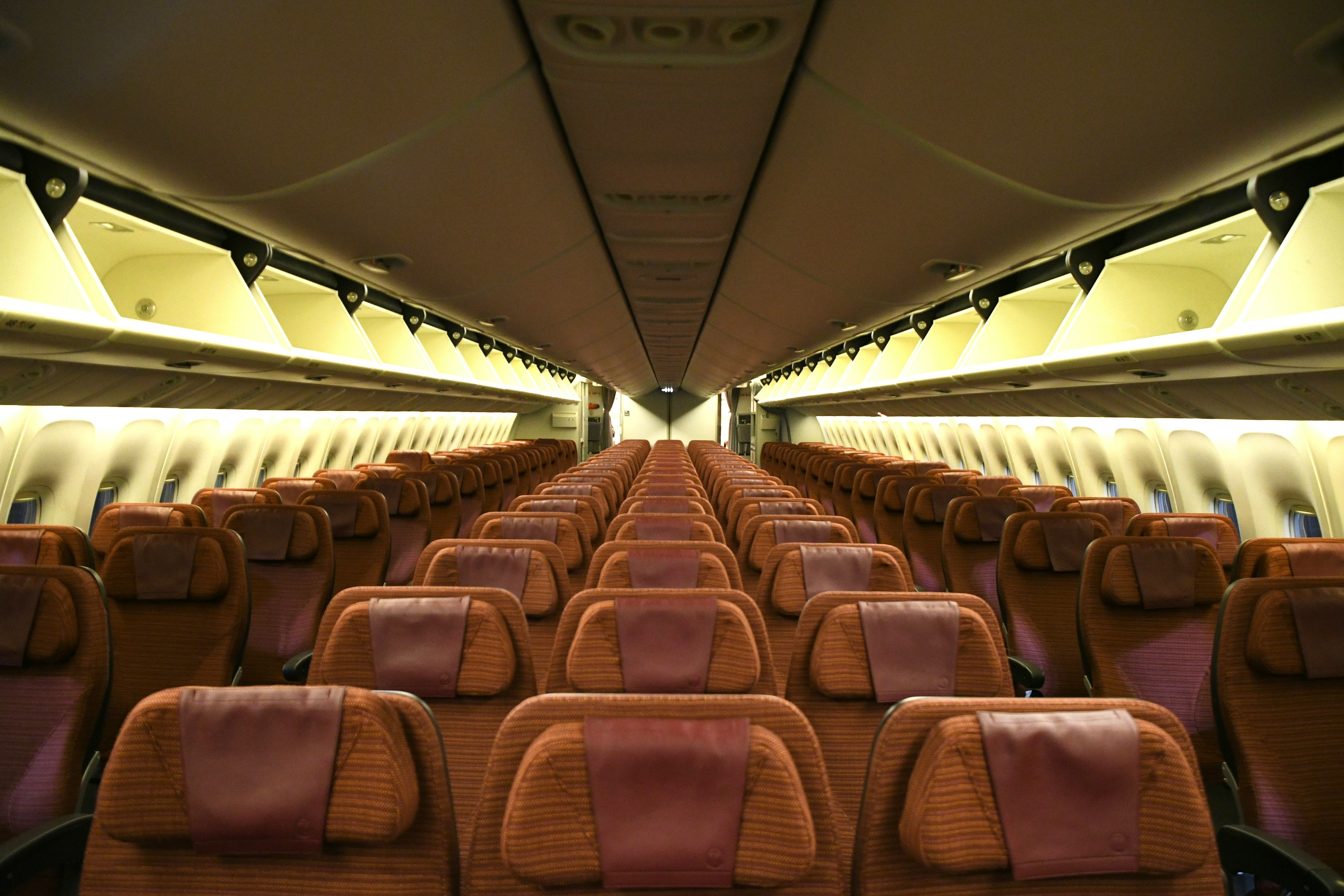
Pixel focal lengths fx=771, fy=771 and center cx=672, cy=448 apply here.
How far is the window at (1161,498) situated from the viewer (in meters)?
8.09

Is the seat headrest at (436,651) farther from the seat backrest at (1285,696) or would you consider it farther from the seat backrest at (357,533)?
the seat backrest at (357,533)

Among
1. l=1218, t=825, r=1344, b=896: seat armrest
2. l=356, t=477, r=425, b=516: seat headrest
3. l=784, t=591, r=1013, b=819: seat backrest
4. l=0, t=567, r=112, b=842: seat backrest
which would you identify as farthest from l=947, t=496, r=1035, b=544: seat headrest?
l=0, t=567, r=112, b=842: seat backrest

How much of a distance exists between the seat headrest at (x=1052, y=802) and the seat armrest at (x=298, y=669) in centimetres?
294

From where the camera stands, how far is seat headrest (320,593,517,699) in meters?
2.38

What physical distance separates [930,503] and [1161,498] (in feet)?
11.4

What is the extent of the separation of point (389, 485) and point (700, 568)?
14.1ft

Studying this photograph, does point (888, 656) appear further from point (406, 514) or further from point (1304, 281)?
point (406, 514)

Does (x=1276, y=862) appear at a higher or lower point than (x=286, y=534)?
lower

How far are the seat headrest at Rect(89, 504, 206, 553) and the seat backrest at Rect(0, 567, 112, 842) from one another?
248 cm

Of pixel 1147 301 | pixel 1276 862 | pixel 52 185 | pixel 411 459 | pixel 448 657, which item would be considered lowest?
pixel 1276 862

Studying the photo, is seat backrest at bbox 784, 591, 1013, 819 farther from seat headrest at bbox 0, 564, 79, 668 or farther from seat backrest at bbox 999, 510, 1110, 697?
seat headrest at bbox 0, 564, 79, 668

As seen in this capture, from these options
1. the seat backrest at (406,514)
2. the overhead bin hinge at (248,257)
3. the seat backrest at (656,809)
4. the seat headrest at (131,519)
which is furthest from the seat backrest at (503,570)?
the seat backrest at (406,514)

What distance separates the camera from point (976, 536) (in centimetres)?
527

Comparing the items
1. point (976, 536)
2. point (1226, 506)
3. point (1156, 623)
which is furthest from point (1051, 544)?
point (1226, 506)
